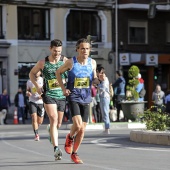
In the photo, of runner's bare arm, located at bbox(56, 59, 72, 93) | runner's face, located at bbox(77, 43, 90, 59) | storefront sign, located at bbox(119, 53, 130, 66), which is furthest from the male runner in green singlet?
storefront sign, located at bbox(119, 53, 130, 66)

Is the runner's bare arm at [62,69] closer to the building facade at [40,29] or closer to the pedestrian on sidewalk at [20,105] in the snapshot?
the pedestrian on sidewalk at [20,105]

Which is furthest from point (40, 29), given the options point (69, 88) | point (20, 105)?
point (69, 88)

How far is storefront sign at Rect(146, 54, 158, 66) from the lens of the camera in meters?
44.1

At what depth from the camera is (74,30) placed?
42.8 meters

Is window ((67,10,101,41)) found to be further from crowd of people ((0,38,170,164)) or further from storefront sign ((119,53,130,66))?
crowd of people ((0,38,170,164))

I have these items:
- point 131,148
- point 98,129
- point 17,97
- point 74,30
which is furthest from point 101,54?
point 131,148

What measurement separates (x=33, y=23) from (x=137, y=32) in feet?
22.9

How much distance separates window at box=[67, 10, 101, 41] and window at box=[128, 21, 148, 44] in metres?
Answer: 2.09

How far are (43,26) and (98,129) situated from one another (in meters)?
18.0

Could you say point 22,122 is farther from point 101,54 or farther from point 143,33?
point 143,33

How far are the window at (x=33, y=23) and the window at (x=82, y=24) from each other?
1476 millimetres

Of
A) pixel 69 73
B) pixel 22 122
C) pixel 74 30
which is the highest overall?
pixel 74 30

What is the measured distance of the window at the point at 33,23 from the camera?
4084 centimetres

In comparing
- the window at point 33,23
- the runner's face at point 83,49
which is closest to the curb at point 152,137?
the runner's face at point 83,49
